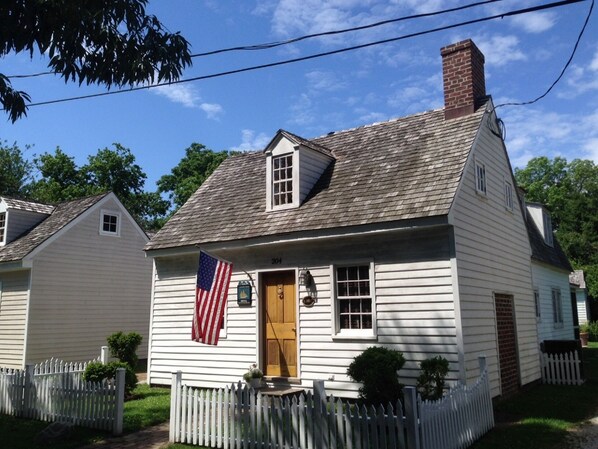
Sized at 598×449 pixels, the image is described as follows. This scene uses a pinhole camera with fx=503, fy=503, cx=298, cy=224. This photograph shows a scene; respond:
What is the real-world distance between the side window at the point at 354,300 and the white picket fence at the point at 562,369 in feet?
22.2

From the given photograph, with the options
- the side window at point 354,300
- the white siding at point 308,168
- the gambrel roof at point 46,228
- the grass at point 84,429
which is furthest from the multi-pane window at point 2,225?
the side window at point 354,300

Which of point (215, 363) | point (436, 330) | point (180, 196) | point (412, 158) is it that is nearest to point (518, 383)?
point (436, 330)

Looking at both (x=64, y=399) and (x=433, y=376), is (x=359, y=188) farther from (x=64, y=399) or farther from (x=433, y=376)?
(x=64, y=399)

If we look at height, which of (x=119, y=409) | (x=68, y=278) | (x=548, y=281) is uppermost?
(x=68, y=278)

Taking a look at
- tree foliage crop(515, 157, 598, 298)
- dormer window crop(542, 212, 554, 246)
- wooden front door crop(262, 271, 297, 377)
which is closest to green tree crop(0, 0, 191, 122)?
wooden front door crop(262, 271, 297, 377)

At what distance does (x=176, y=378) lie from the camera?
827 centimetres

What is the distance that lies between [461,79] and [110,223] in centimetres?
1496

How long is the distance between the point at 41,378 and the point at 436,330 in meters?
8.15

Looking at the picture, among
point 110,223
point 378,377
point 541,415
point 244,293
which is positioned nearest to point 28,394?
point 244,293

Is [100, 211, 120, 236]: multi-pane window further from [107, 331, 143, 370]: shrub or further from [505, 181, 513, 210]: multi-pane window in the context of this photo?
[505, 181, 513, 210]: multi-pane window

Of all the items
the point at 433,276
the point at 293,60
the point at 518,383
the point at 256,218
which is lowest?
the point at 518,383

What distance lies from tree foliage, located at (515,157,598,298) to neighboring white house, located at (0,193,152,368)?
31.3 m

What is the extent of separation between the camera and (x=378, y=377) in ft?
26.9

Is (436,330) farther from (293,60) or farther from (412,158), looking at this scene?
(293,60)
